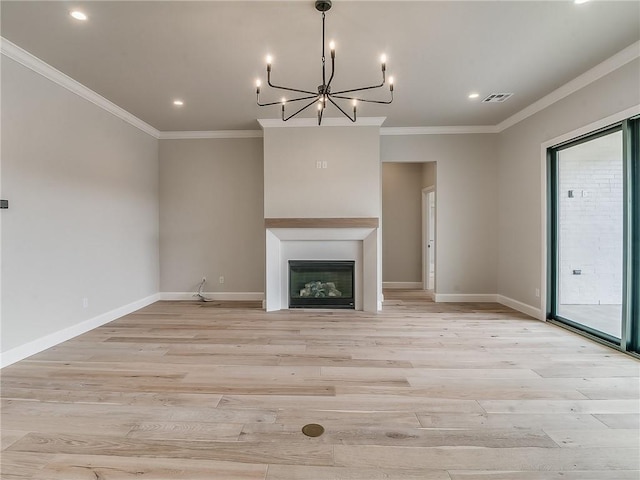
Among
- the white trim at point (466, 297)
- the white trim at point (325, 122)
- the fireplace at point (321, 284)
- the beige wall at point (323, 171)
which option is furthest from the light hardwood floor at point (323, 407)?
the white trim at point (325, 122)

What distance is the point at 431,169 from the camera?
5727mm

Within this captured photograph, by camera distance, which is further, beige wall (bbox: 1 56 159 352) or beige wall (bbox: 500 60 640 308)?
beige wall (bbox: 500 60 640 308)

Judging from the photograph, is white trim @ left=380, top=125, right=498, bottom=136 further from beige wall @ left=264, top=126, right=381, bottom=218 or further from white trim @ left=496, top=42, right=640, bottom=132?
beige wall @ left=264, top=126, right=381, bottom=218

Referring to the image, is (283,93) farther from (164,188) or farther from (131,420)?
(131,420)

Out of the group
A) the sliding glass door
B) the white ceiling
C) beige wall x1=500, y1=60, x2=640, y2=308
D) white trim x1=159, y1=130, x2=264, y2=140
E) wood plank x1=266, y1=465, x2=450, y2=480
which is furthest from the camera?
white trim x1=159, y1=130, x2=264, y2=140

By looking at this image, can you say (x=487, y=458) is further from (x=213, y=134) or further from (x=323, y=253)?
(x=213, y=134)

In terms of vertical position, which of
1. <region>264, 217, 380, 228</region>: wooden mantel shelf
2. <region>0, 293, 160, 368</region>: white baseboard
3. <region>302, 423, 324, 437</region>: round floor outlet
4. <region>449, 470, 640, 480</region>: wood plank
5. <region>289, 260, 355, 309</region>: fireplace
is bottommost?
<region>449, 470, 640, 480</region>: wood plank

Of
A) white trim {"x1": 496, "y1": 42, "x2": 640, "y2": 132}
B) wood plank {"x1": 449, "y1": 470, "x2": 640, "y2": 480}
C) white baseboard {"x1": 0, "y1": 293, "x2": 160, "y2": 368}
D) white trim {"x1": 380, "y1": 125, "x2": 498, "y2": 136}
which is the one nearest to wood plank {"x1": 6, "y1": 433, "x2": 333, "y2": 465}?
wood plank {"x1": 449, "y1": 470, "x2": 640, "y2": 480}

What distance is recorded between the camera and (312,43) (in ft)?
8.59

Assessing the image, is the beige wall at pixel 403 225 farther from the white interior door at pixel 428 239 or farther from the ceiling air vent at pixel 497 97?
the ceiling air vent at pixel 497 97

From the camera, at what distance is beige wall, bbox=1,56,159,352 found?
8.78 ft

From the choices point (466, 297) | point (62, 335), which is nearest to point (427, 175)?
point (466, 297)

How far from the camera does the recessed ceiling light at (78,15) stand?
2230mm

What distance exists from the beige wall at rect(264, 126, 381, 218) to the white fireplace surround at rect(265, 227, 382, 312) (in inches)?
11.9
